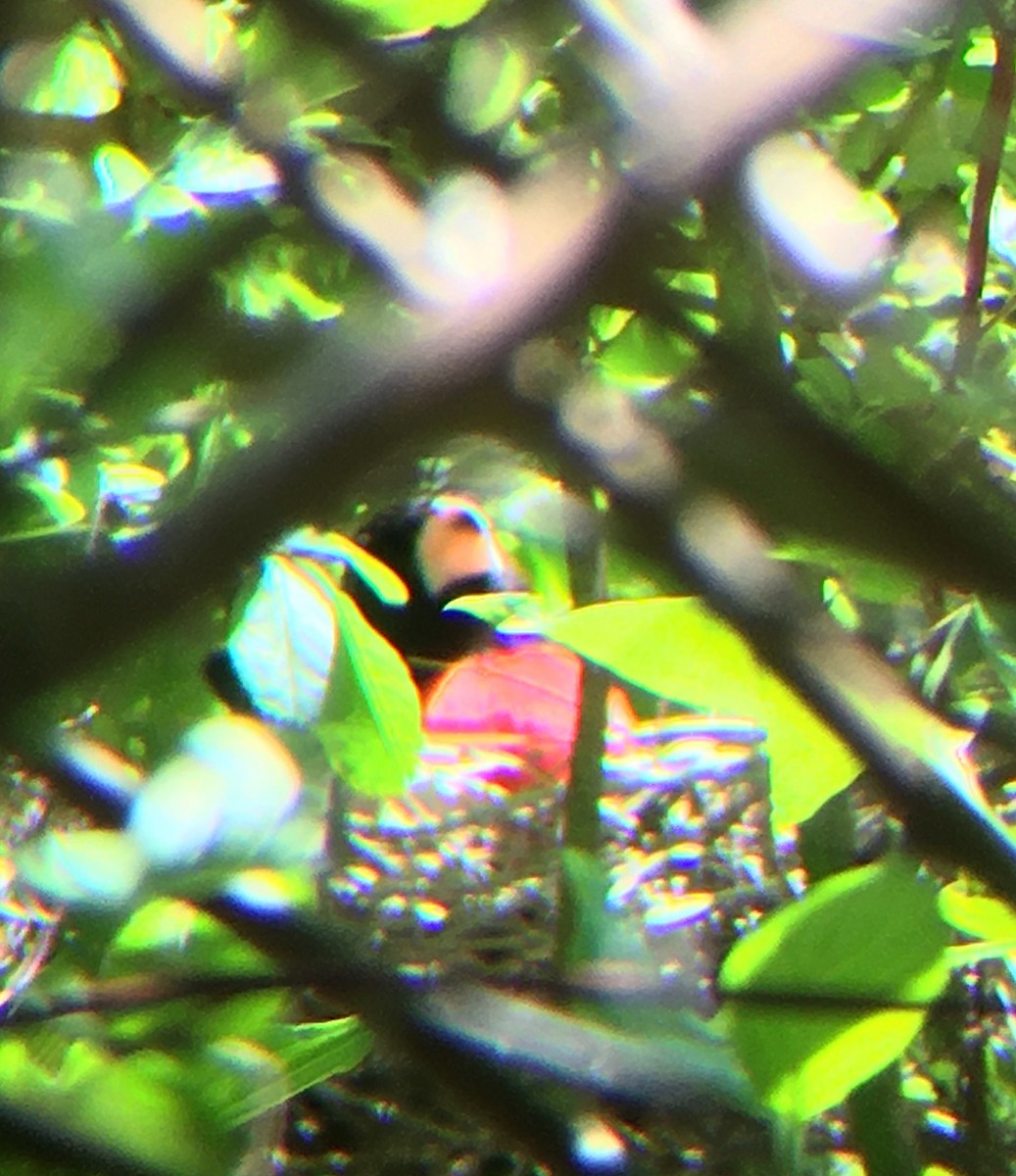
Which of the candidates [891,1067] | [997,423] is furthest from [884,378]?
[891,1067]

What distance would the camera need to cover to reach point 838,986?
221 mm

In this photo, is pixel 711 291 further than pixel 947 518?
Yes

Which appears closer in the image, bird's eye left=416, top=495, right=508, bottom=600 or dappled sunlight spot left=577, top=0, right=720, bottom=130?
dappled sunlight spot left=577, top=0, right=720, bottom=130

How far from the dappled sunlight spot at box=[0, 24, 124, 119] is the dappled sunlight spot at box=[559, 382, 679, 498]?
162 mm

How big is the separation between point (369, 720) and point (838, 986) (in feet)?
0.31

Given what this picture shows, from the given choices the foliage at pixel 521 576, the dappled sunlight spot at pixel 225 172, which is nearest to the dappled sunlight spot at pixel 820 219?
the foliage at pixel 521 576

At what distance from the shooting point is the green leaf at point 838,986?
0.22 meters

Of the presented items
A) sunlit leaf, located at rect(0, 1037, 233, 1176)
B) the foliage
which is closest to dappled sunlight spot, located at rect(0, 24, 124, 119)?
the foliage

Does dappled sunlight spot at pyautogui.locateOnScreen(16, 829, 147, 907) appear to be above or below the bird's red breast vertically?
above

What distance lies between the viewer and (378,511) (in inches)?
12.6

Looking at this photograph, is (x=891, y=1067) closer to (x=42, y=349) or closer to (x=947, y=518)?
(x=947, y=518)

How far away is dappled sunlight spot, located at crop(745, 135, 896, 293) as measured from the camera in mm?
292

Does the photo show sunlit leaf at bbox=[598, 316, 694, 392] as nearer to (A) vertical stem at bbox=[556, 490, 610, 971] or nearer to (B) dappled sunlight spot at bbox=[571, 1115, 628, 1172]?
(A) vertical stem at bbox=[556, 490, 610, 971]

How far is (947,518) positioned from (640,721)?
0.34ft
